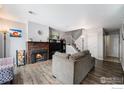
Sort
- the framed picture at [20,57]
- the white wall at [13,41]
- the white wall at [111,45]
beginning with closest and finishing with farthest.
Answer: the white wall at [13,41] < the framed picture at [20,57] < the white wall at [111,45]

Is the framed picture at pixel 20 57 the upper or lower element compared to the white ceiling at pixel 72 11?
lower

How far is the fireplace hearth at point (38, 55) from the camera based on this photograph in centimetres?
410

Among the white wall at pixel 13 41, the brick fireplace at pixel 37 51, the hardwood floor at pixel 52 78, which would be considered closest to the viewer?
the hardwood floor at pixel 52 78

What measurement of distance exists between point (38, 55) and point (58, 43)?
1.59 m

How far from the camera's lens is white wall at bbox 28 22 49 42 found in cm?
400

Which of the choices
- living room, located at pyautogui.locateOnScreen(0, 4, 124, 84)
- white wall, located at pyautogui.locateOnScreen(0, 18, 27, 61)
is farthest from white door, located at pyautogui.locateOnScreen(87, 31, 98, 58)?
white wall, located at pyautogui.locateOnScreen(0, 18, 27, 61)

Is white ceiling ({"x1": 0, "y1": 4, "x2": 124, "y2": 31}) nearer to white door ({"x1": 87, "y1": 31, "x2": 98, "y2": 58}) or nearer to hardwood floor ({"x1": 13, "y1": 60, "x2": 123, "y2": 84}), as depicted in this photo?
white door ({"x1": 87, "y1": 31, "x2": 98, "y2": 58})

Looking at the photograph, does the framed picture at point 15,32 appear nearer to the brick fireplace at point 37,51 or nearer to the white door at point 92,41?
the brick fireplace at point 37,51

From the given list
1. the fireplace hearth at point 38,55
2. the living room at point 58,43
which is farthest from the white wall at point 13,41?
the fireplace hearth at point 38,55

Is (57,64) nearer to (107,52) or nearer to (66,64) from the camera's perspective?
(66,64)

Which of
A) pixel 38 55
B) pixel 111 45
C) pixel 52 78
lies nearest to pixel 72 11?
pixel 52 78

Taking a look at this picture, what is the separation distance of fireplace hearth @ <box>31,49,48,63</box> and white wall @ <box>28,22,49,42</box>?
66 centimetres

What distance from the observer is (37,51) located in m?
4.29
